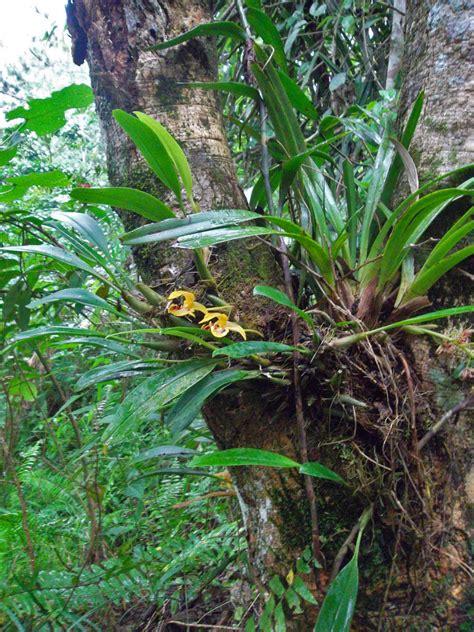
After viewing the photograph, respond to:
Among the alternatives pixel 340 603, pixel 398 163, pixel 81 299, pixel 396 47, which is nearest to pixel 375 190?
pixel 398 163

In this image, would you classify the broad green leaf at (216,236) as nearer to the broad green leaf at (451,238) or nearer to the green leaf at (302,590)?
the broad green leaf at (451,238)

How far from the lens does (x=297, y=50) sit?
2.05 m

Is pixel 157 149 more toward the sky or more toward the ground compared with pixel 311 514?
more toward the sky

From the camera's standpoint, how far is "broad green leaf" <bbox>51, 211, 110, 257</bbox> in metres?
0.75

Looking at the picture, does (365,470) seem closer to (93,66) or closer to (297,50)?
(93,66)

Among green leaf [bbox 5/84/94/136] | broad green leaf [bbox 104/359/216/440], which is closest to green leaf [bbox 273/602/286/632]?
broad green leaf [bbox 104/359/216/440]

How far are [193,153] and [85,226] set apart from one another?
0.24 meters

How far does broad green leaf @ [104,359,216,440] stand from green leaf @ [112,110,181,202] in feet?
0.81

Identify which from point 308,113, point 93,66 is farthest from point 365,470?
point 93,66

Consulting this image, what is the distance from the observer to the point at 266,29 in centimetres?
86

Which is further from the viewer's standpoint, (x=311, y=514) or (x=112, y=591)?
(x=112, y=591)

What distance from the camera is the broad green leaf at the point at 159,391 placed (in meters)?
0.64

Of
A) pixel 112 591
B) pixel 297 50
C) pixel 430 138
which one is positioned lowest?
pixel 112 591

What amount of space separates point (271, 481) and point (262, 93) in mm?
607
